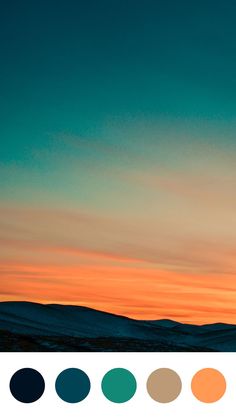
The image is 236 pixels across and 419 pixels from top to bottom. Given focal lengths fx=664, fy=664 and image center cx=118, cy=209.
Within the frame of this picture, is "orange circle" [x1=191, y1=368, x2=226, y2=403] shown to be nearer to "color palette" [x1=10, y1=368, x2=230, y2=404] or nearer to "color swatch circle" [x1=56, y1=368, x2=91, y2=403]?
"color palette" [x1=10, y1=368, x2=230, y2=404]

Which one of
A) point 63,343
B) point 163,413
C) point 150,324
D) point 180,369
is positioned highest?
point 150,324

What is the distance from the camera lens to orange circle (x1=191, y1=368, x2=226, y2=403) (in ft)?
14.7

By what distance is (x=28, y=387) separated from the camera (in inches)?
175

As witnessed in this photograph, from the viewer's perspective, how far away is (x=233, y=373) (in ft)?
15.3

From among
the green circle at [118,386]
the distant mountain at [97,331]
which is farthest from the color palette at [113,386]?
the distant mountain at [97,331]

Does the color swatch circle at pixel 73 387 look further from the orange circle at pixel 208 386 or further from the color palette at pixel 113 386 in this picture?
the orange circle at pixel 208 386

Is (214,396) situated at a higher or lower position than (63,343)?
lower

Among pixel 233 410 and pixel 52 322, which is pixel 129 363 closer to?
pixel 233 410

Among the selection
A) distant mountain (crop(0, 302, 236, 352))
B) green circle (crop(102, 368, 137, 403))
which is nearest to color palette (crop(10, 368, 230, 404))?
green circle (crop(102, 368, 137, 403))

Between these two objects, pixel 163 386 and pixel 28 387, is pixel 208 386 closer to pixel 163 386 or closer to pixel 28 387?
pixel 163 386

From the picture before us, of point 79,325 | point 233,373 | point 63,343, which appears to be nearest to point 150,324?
point 79,325

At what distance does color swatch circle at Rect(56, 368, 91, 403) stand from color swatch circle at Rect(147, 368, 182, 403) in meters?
0.43

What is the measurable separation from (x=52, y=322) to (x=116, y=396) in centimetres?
1395

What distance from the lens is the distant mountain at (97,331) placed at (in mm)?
14867
